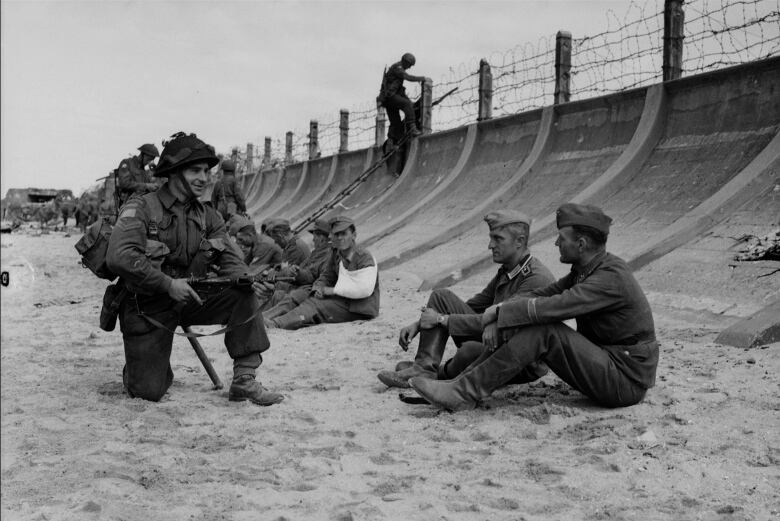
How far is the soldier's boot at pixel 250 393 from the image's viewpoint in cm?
439

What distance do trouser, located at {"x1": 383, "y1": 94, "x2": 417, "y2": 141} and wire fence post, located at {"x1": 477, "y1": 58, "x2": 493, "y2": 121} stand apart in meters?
2.15

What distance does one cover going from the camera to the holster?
4496mm

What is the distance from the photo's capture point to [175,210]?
4555mm

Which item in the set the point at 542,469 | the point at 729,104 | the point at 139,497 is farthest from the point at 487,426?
the point at 729,104

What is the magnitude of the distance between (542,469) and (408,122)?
13.2 m

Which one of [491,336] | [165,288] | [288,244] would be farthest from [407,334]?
[288,244]

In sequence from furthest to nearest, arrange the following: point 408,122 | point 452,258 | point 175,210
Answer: point 408,122 < point 452,258 < point 175,210

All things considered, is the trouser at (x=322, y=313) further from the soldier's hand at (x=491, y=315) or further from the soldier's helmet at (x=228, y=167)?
the soldier's helmet at (x=228, y=167)

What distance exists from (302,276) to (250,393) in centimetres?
349

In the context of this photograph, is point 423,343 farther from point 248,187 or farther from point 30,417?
point 248,187

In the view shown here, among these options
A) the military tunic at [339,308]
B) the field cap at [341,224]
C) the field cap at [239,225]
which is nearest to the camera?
the field cap at [341,224]

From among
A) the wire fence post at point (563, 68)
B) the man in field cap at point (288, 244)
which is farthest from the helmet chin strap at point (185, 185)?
the wire fence post at point (563, 68)

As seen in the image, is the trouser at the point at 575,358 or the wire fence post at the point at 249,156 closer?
the trouser at the point at 575,358

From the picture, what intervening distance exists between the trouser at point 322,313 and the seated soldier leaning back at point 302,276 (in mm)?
369
